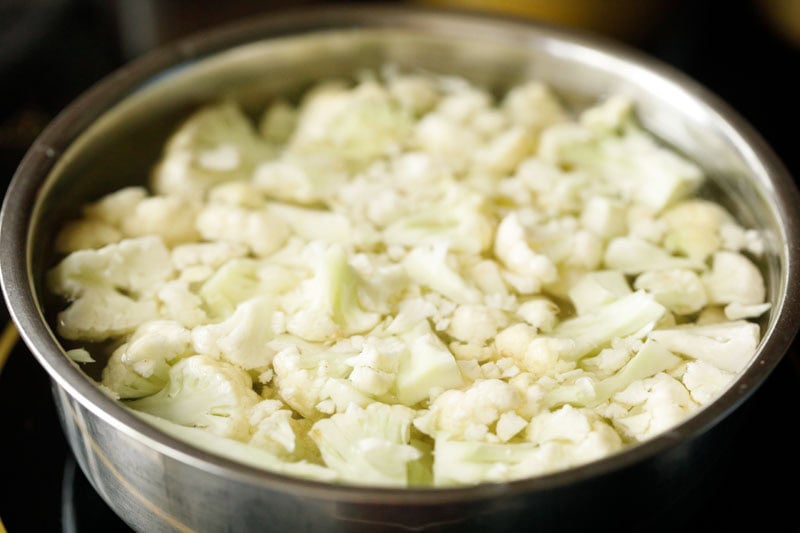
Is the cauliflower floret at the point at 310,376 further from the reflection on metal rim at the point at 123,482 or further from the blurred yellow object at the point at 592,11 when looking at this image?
the blurred yellow object at the point at 592,11

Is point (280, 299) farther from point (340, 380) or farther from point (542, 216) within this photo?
point (542, 216)

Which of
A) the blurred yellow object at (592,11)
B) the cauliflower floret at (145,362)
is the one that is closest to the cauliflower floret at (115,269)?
the cauliflower floret at (145,362)

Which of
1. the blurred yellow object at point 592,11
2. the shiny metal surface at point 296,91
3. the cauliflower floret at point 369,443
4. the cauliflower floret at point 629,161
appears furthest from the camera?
the blurred yellow object at point 592,11

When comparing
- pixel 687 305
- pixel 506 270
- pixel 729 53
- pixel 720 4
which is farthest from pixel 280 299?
pixel 720 4

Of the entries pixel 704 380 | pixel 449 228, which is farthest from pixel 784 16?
pixel 704 380

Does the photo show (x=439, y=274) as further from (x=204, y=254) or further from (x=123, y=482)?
(x=123, y=482)

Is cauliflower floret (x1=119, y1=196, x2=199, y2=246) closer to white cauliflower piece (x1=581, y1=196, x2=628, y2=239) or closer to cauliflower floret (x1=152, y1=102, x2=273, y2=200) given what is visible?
cauliflower floret (x1=152, y1=102, x2=273, y2=200)

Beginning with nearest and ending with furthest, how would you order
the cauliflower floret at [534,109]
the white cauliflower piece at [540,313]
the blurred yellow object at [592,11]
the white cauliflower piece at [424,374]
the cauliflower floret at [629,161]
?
the white cauliflower piece at [424,374] → the white cauliflower piece at [540,313] → the cauliflower floret at [629,161] → the cauliflower floret at [534,109] → the blurred yellow object at [592,11]

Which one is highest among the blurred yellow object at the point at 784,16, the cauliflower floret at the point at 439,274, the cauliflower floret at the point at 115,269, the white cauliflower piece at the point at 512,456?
the blurred yellow object at the point at 784,16
